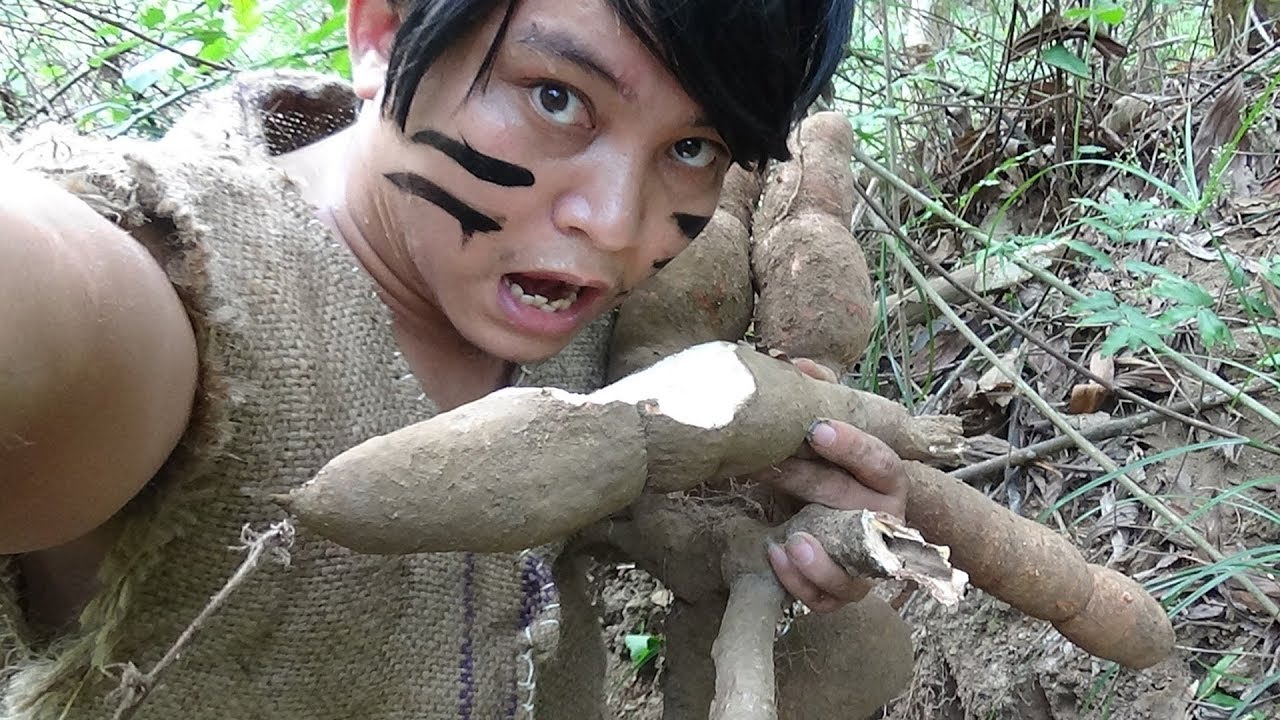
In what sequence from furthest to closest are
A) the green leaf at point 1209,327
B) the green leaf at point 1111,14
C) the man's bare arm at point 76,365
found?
the green leaf at point 1111,14, the green leaf at point 1209,327, the man's bare arm at point 76,365

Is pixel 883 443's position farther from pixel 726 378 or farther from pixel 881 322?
pixel 881 322

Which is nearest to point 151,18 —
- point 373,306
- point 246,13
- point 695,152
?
point 246,13

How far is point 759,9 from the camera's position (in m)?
0.88

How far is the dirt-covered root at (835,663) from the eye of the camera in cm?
113

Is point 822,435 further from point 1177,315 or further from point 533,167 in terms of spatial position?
point 1177,315

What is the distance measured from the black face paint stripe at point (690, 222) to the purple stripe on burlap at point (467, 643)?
376 millimetres

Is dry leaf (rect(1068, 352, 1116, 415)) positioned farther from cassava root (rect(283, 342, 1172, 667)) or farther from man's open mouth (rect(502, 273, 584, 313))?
man's open mouth (rect(502, 273, 584, 313))

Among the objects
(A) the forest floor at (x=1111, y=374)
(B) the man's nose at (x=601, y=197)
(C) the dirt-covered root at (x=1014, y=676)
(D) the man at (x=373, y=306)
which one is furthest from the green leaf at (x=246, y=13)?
Answer: (C) the dirt-covered root at (x=1014, y=676)

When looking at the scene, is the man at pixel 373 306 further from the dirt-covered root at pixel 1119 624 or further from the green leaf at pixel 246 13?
the green leaf at pixel 246 13

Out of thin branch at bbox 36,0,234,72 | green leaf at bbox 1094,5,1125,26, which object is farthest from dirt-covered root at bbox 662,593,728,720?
thin branch at bbox 36,0,234,72

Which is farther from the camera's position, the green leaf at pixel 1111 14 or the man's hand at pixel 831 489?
the green leaf at pixel 1111 14

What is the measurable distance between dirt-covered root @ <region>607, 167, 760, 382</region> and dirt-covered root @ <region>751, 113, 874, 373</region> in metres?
0.03

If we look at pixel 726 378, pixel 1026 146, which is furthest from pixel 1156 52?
pixel 726 378

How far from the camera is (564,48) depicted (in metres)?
0.85
